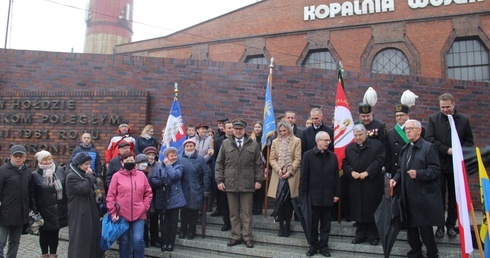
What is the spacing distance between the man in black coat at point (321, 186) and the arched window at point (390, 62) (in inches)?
548

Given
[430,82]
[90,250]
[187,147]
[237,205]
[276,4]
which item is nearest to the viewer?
[90,250]

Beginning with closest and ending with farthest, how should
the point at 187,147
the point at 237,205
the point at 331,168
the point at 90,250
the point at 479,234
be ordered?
1. the point at 479,234
2. the point at 90,250
3. the point at 331,168
4. the point at 237,205
5. the point at 187,147

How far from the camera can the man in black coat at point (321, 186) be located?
522 centimetres

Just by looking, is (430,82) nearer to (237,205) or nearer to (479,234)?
(479,234)

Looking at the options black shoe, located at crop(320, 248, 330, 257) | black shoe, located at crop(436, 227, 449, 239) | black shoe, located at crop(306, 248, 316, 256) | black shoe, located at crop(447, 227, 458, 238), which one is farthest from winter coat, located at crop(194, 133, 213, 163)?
black shoe, located at crop(447, 227, 458, 238)

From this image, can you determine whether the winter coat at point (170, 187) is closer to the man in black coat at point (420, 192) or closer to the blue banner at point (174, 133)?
the blue banner at point (174, 133)

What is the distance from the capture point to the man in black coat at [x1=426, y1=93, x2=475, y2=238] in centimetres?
507

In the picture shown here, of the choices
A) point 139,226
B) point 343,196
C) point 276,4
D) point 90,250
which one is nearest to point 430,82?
point 343,196

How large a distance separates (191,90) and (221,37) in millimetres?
12631

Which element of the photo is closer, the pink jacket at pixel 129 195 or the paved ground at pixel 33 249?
the pink jacket at pixel 129 195

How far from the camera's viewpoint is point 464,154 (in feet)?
15.4

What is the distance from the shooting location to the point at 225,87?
9180 millimetres

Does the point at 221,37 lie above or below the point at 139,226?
above

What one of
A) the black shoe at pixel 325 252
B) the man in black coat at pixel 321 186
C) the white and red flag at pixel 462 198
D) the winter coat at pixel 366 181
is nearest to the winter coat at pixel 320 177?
the man in black coat at pixel 321 186
